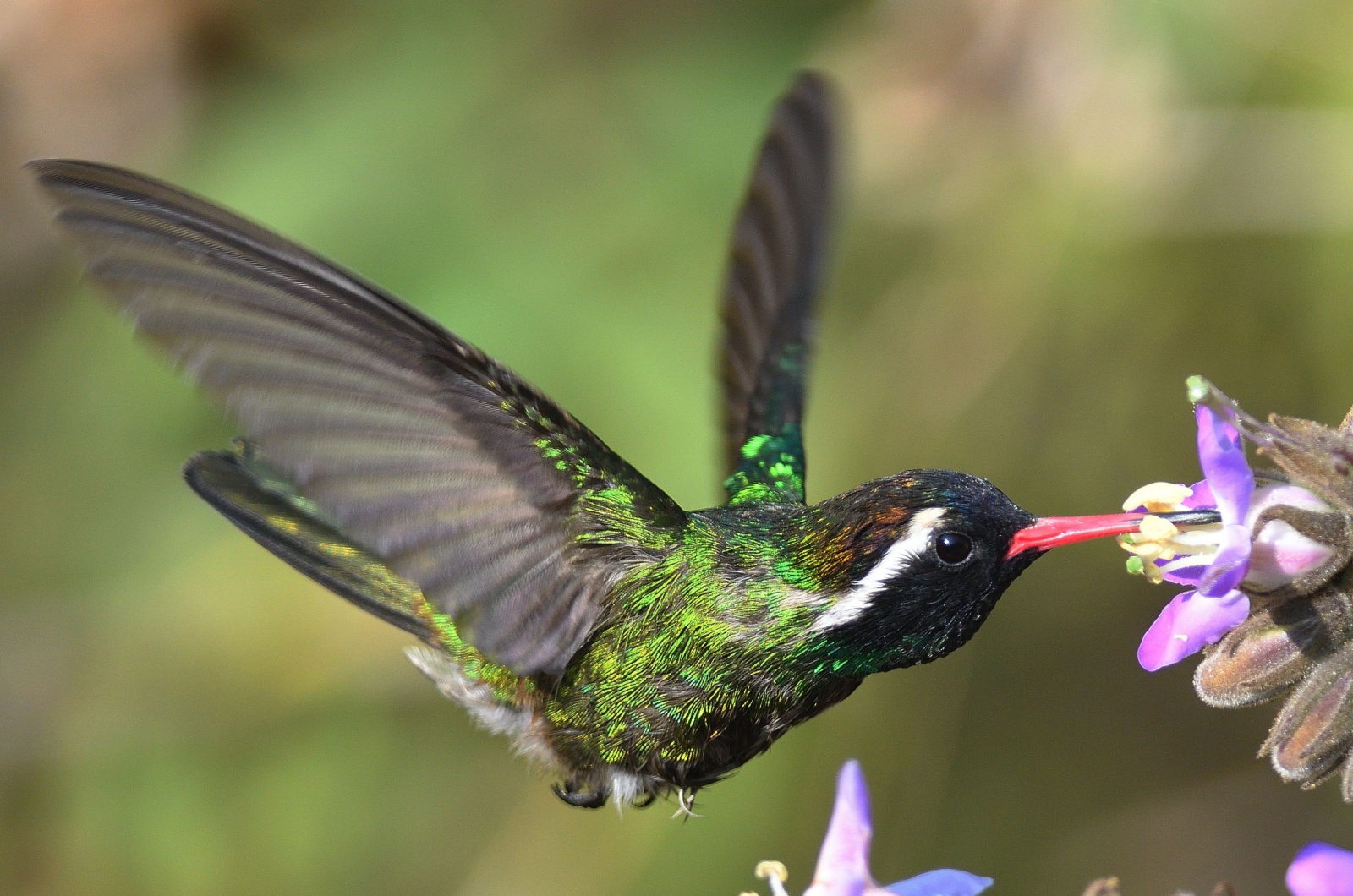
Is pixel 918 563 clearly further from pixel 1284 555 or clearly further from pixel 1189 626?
pixel 1284 555

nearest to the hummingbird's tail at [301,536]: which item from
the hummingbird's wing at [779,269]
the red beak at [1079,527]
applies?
the hummingbird's wing at [779,269]

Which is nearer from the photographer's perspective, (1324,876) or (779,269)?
(1324,876)

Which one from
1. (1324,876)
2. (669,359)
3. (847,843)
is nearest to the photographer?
(1324,876)

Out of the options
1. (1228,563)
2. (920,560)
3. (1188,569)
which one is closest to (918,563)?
(920,560)

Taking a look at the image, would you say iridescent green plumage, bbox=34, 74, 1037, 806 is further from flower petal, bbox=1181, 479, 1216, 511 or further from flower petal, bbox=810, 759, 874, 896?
flower petal, bbox=810, 759, 874, 896

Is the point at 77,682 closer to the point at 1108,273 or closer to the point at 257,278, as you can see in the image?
the point at 257,278

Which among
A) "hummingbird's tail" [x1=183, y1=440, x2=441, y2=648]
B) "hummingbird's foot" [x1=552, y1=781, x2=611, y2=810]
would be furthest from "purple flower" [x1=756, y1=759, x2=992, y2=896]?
"hummingbird's tail" [x1=183, y1=440, x2=441, y2=648]
